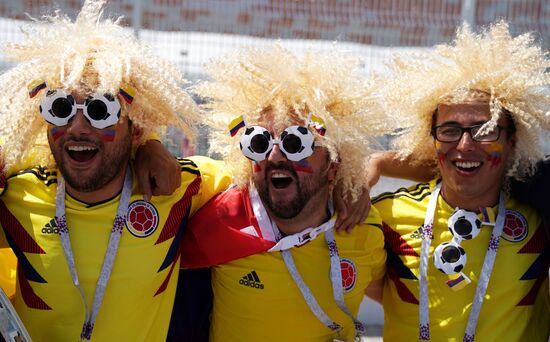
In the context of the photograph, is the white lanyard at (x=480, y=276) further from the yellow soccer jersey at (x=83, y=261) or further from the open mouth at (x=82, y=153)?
the open mouth at (x=82, y=153)

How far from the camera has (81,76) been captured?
13.3 ft

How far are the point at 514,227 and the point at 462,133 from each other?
622mm

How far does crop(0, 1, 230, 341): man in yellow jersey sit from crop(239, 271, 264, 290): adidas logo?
0.41 metres

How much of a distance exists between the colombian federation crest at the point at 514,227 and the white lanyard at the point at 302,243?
3.27ft

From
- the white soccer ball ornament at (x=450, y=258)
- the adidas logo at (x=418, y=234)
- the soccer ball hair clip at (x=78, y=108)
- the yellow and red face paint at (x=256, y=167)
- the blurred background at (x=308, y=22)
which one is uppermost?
the blurred background at (x=308, y=22)

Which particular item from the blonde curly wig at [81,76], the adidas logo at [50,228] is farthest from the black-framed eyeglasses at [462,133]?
the adidas logo at [50,228]

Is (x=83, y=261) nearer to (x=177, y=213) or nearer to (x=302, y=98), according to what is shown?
(x=177, y=213)

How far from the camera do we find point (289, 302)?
432 centimetres

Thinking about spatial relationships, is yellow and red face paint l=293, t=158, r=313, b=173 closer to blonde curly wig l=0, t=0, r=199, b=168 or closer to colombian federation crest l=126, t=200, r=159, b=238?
blonde curly wig l=0, t=0, r=199, b=168

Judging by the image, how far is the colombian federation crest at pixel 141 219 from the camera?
4145mm

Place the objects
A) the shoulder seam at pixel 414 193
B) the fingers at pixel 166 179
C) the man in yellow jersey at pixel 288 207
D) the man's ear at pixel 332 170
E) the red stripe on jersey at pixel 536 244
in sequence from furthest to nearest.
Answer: the shoulder seam at pixel 414 193 → the man's ear at pixel 332 170 → the red stripe on jersey at pixel 536 244 → the man in yellow jersey at pixel 288 207 → the fingers at pixel 166 179

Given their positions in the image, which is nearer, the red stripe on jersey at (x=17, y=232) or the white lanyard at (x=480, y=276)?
the red stripe on jersey at (x=17, y=232)

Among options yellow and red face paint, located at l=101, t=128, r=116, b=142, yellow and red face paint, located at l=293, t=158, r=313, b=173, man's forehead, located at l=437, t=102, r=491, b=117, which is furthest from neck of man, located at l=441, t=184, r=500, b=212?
yellow and red face paint, located at l=101, t=128, r=116, b=142

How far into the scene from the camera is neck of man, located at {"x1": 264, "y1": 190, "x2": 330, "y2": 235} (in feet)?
14.4
